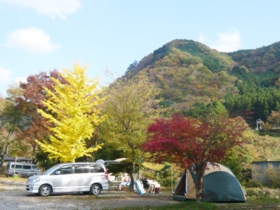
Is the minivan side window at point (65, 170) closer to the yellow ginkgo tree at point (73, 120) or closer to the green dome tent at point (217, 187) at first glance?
the yellow ginkgo tree at point (73, 120)

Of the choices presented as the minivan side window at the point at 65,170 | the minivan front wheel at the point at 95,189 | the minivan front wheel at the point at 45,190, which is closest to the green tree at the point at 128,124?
the minivan front wheel at the point at 95,189

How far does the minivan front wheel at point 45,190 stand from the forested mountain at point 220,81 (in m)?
37.2

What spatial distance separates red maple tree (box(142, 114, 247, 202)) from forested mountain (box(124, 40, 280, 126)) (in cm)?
4006

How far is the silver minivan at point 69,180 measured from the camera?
16688 mm

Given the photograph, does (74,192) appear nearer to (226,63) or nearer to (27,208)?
(27,208)

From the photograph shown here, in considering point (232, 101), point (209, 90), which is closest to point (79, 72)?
point (232, 101)

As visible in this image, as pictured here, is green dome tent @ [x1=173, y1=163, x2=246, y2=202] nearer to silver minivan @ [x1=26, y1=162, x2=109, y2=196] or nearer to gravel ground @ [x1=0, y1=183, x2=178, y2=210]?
gravel ground @ [x1=0, y1=183, x2=178, y2=210]

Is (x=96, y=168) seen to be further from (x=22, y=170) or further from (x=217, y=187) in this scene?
(x=22, y=170)

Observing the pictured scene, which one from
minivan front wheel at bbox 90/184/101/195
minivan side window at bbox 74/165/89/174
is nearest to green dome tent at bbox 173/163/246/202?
minivan front wheel at bbox 90/184/101/195

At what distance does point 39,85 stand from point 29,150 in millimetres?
12928

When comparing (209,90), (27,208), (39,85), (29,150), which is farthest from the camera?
(209,90)

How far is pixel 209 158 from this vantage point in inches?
475

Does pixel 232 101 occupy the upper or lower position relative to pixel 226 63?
lower

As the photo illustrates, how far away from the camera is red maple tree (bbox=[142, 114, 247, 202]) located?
38.8 ft
